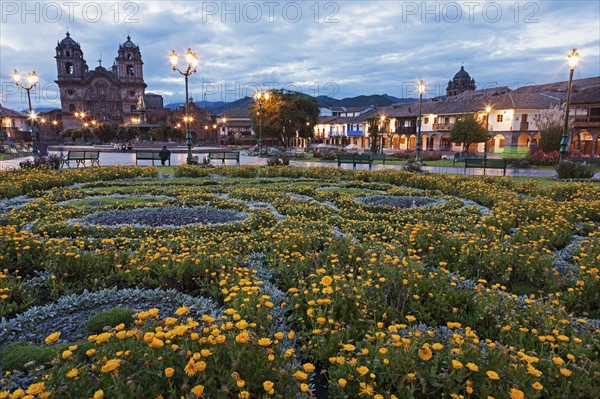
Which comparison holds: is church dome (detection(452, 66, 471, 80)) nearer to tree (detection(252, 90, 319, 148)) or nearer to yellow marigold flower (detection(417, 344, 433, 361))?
tree (detection(252, 90, 319, 148))

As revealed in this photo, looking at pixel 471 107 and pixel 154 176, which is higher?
pixel 471 107

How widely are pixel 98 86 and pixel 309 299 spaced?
9750 cm

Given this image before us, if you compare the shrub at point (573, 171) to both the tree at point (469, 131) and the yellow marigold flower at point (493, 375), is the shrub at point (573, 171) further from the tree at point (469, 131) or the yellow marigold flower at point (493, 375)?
the tree at point (469, 131)

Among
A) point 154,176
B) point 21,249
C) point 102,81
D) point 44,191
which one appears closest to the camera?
point 21,249

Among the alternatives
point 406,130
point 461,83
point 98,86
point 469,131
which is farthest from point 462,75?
point 98,86

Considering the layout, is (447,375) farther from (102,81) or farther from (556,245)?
(102,81)

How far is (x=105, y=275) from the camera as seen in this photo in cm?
547

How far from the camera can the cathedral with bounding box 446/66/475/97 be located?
363 ft

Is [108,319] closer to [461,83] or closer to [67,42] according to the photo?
[67,42]

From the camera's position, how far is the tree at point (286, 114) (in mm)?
53994

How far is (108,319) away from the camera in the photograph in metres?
4.36

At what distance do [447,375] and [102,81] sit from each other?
98842mm

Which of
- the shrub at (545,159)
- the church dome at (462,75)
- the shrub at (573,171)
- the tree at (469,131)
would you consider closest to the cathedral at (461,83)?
the church dome at (462,75)

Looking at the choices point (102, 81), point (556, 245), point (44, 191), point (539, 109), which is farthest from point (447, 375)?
point (102, 81)
